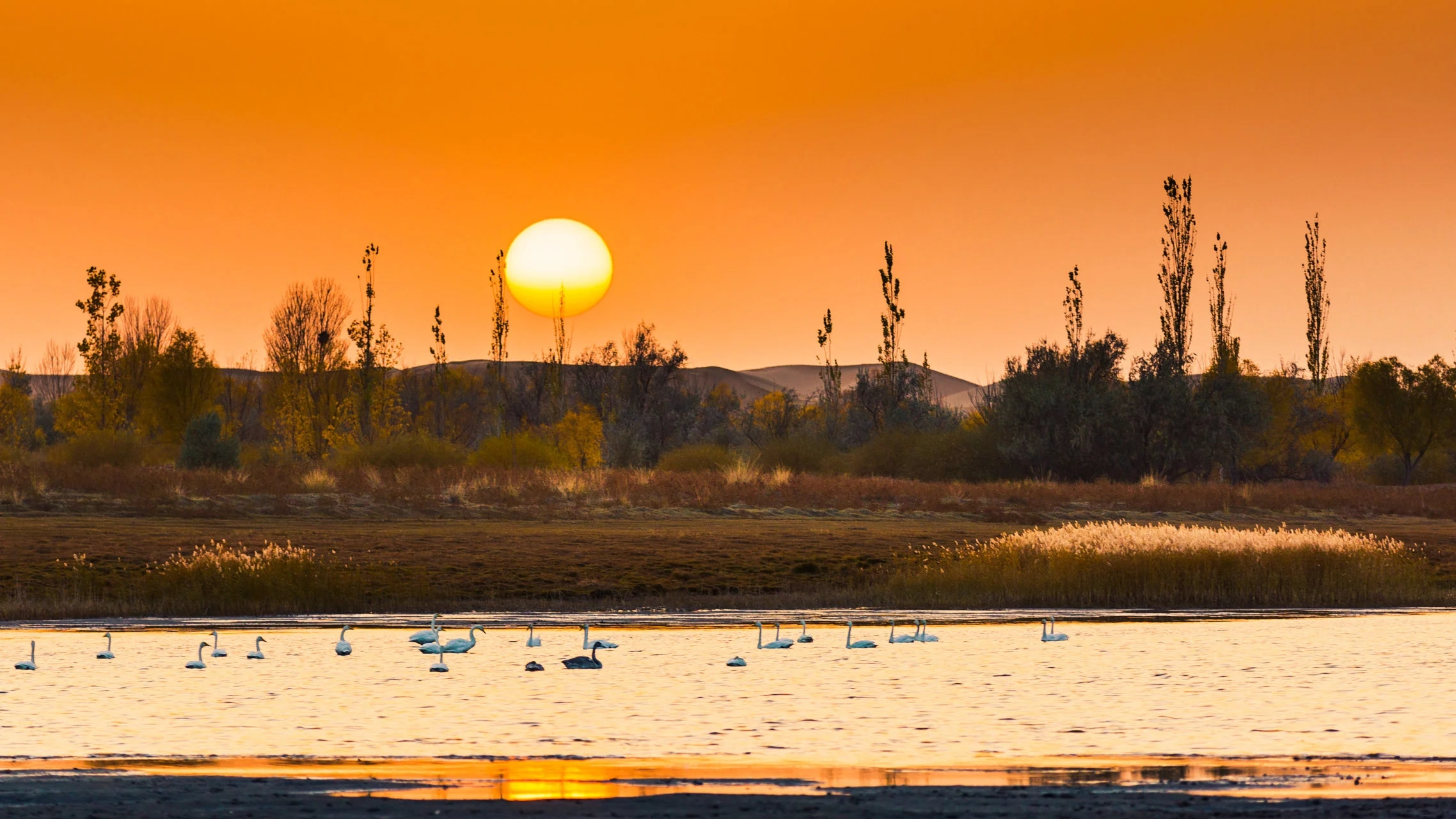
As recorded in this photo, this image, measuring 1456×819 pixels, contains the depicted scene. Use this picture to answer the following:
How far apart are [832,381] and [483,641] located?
80287 millimetres

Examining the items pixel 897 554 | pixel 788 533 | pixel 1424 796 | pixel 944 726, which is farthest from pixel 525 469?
pixel 1424 796

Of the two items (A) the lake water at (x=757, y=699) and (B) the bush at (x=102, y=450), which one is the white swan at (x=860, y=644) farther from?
(B) the bush at (x=102, y=450)

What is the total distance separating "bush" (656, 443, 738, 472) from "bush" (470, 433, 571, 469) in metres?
4.60

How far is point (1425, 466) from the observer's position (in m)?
94.3

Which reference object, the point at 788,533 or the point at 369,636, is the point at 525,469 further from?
the point at 369,636

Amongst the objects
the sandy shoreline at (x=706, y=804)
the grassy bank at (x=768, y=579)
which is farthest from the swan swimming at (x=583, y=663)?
the grassy bank at (x=768, y=579)

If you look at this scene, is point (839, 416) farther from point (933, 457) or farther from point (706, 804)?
point (706, 804)

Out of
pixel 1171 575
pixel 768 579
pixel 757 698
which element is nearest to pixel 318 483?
pixel 768 579

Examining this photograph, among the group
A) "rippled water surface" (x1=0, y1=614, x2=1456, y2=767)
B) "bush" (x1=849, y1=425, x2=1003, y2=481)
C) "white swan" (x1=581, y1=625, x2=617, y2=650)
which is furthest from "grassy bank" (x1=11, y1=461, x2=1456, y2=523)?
"white swan" (x1=581, y1=625, x2=617, y2=650)

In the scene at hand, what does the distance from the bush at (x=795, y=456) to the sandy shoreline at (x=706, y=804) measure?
5513 cm

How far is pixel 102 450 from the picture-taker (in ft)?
204

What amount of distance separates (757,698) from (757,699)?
5cm

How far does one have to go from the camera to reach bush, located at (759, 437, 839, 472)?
2638 inches

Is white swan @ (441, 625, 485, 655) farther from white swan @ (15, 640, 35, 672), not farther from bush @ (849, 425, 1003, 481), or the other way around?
bush @ (849, 425, 1003, 481)
